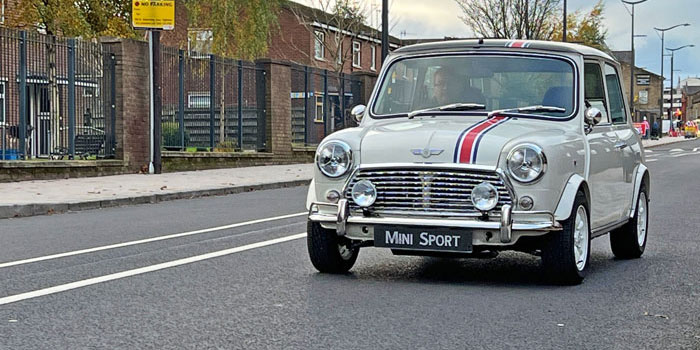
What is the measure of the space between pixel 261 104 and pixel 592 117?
2148 cm

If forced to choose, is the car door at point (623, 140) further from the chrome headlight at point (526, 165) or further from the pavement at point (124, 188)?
the pavement at point (124, 188)

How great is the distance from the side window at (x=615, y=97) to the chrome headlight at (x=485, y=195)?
228cm

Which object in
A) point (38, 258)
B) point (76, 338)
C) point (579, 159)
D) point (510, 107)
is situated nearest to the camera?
point (76, 338)

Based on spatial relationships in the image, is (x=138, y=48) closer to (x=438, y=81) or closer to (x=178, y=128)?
(x=178, y=128)

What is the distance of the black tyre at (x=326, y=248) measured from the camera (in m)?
7.39

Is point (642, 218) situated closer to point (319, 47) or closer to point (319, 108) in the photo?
point (319, 108)

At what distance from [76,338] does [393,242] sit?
2.35m

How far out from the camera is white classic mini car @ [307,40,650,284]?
267 inches

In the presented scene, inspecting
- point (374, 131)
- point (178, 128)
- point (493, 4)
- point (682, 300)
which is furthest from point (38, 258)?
point (493, 4)

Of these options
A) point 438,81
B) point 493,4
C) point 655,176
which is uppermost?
point 493,4

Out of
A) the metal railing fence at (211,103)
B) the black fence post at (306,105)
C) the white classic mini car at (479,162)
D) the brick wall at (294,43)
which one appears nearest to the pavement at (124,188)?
the metal railing fence at (211,103)

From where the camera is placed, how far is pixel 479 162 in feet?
22.3

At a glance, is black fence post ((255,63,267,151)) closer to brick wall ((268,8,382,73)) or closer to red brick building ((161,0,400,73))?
red brick building ((161,0,400,73))

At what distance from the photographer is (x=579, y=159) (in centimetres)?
733
